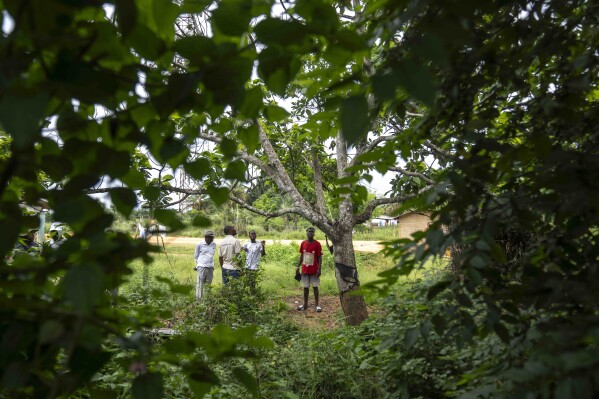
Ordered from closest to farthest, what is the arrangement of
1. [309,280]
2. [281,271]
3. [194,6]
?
1. [194,6]
2. [309,280]
3. [281,271]

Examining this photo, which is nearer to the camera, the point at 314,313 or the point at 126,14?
the point at 126,14

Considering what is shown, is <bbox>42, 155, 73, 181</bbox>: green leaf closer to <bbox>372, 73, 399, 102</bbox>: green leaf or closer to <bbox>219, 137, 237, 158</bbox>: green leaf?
<bbox>219, 137, 237, 158</bbox>: green leaf

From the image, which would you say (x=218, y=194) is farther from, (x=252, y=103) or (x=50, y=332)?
(x=50, y=332)

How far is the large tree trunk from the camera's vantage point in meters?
5.78

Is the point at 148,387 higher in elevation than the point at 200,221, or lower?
lower

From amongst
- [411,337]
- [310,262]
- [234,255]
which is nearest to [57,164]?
[411,337]

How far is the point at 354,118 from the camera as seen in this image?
0.64 metres

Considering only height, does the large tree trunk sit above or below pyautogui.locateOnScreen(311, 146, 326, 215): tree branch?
below

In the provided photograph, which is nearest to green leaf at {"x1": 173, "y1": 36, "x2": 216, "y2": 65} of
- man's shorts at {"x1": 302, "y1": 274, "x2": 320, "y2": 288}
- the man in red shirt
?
the man in red shirt

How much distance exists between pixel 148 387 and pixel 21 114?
503 mm

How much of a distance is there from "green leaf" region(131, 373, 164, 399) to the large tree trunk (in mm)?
5004

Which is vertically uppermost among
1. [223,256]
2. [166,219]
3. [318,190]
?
[318,190]

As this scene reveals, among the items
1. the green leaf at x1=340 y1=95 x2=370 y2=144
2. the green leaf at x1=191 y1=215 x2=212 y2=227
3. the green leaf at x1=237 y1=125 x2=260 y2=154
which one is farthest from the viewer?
the green leaf at x1=237 y1=125 x2=260 y2=154

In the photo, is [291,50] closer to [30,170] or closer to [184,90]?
[184,90]
